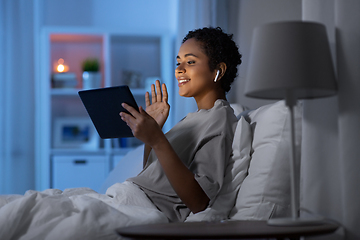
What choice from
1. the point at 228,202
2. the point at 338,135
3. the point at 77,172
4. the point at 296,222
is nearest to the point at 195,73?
the point at 228,202

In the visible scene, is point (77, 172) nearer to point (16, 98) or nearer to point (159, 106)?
point (16, 98)

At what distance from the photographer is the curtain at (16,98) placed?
3.49 m

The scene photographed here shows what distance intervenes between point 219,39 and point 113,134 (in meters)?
0.56

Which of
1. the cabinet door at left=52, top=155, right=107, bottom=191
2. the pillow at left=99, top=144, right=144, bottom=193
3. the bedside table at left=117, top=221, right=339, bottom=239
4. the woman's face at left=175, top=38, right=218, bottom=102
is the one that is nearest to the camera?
the bedside table at left=117, top=221, right=339, bottom=239

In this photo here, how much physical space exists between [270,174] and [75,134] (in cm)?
285

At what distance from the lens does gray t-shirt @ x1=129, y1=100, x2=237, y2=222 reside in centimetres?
122

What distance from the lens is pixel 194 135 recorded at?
1.40m

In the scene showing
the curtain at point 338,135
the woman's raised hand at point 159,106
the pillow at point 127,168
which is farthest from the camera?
the pillow at point 127,168

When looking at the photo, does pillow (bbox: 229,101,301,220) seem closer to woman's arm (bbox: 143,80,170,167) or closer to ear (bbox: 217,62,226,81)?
ear (bbox: 217,62,226,81)

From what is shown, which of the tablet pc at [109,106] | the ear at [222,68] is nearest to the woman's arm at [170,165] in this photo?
the tablet pc at [109,106]

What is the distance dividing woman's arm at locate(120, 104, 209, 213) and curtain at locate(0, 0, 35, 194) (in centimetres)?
265

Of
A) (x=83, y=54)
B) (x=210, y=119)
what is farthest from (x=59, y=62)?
(x=210, y=119)

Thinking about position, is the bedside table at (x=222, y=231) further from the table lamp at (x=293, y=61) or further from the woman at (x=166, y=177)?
the woman at (x=166, y=177)

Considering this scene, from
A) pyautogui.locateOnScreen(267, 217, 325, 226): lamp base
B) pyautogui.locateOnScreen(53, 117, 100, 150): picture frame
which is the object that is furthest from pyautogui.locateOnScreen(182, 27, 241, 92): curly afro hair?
pyautogui.locateOnScreen(53, 117, 100, 150): picture frame
